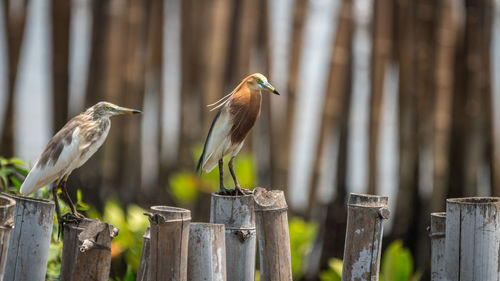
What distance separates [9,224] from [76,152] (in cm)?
90

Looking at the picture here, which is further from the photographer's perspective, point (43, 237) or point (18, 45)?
point (18, 45)

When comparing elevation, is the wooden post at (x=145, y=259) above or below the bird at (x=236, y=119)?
below

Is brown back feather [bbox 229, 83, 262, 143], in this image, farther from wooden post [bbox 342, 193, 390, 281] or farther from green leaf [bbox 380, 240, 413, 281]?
green leaf [bbox 380, 240, 413, 281]

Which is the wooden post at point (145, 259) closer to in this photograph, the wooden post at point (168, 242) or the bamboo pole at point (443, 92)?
the wooden post at point (168, 242)

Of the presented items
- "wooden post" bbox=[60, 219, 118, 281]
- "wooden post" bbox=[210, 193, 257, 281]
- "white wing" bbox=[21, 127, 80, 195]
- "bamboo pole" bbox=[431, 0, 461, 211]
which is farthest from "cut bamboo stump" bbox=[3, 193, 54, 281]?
"bamboo pole" bbox=[431, 0, 461, 211]

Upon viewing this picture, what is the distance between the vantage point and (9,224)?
1603 millimetres

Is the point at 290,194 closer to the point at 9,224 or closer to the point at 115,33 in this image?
the point at 115,33

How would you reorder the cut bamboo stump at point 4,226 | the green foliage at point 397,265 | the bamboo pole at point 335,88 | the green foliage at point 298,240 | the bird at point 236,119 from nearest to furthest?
the cut bamboo stump at point 4,226 → the bird at point 236,119 → the green foliage at point 397,265 → the green foliage at point 298,240 → the bamboo pole at point 335,88

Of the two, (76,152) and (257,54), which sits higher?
(257,54)

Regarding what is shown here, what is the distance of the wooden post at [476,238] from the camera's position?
207 cm

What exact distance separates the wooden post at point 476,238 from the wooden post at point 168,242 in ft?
2.90

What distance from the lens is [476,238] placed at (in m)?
2.07

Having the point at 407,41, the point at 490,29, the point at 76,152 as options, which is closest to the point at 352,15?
the point at 407,41

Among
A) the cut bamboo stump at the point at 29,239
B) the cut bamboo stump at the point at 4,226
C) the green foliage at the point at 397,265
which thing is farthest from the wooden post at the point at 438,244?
the green foliage at the point at 397,265
